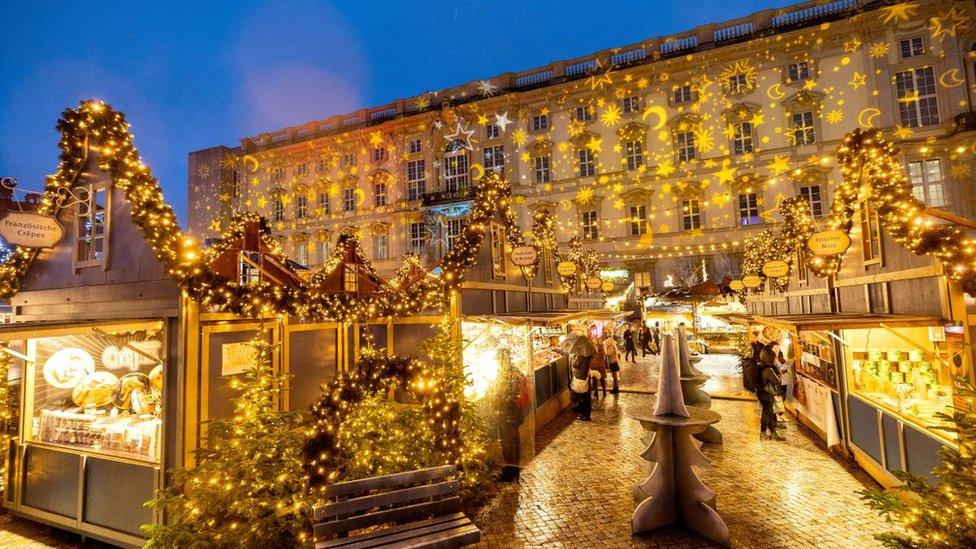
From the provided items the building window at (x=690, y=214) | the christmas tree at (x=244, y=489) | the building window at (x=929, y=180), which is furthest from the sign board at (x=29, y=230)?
the building window at (x=929, y=180)

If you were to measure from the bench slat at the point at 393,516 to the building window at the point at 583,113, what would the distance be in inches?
1082

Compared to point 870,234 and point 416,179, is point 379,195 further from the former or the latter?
point 870,234

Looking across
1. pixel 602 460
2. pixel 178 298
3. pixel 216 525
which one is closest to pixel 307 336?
pixel 178 298

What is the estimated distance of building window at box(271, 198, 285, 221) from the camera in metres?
37.0

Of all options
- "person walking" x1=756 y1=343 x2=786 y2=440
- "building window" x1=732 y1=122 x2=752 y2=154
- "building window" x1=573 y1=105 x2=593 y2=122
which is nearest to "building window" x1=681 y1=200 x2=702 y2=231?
"building window" x1=732 y1=122 x2=752 y2=154

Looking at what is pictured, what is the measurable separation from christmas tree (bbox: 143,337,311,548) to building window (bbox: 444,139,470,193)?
27250 mm

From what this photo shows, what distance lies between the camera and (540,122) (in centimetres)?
2944

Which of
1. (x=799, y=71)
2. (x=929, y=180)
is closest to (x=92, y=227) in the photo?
(x=799, y=71)

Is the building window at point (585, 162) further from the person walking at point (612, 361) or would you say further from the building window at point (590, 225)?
the person walking at point (612, 361)

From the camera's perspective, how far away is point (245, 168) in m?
38.1

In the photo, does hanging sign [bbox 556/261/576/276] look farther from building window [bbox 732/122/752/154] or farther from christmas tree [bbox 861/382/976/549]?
building window [bbox 732/122/752/154]

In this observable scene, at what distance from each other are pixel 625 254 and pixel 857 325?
2136cm

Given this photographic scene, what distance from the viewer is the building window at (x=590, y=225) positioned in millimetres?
27812

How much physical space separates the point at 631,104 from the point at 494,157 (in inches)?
371
